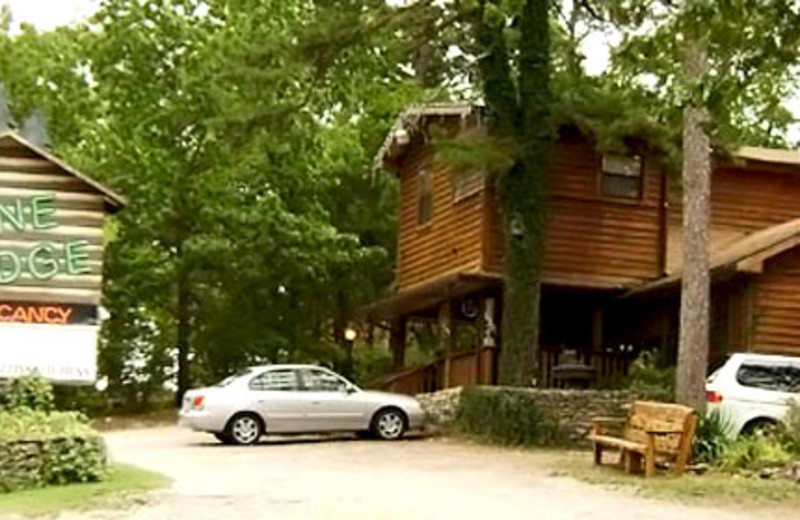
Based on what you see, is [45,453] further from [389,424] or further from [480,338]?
[480,338]

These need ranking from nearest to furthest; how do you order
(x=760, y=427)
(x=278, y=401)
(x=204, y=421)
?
(x=760, y=427) < (x=204, y=421) < (x=278, y=401)

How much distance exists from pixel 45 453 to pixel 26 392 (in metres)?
2.24

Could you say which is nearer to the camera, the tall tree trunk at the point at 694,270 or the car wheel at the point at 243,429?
the tall tree trunk at the point at 694,270

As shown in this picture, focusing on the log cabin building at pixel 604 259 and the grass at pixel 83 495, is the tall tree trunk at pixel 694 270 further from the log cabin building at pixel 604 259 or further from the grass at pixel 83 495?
the grass at pixel 83 495

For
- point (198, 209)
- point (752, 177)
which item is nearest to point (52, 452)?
point (752, 177)

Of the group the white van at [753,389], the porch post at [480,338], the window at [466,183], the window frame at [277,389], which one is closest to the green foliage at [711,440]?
the white van at [753,389]

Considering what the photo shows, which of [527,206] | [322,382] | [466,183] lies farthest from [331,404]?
[466,183]

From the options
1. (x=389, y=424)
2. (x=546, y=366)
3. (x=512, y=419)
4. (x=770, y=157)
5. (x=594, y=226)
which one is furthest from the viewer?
(x=770, y=157)

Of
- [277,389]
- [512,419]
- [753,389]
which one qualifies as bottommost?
[512,419]

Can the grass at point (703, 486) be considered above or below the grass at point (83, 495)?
above

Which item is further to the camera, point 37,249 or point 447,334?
point 447,334

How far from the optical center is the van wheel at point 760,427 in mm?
22016

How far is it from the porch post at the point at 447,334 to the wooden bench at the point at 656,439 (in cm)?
1215

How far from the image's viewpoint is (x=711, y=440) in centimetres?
2070
